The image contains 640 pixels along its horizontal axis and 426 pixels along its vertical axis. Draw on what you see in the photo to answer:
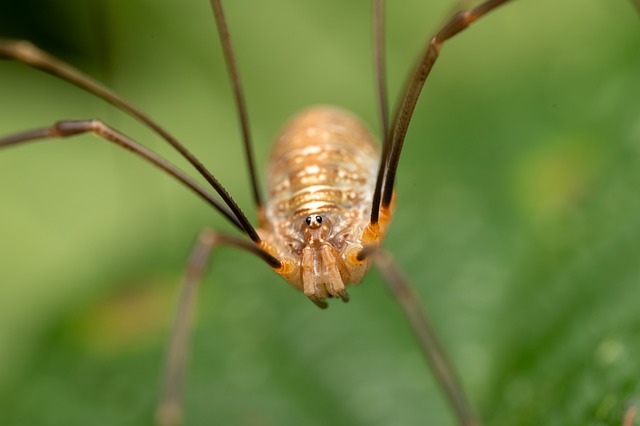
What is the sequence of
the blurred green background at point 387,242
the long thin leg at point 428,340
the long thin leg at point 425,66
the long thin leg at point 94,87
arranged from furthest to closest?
the blurred green background at point 387,242 → the long thin leg at point 428,340 → the long thin leg at point 94,87 → the long thin leg at point 425,66

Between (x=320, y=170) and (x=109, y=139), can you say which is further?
(x=320, y=170)

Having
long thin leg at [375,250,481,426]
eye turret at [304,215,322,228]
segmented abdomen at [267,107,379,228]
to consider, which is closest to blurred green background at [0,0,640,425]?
long thin leg at [375,250,481,426]

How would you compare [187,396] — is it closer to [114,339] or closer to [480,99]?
[114,339]

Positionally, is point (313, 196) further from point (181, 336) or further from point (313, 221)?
point (181, 336)

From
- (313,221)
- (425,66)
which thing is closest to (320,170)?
(313,221)

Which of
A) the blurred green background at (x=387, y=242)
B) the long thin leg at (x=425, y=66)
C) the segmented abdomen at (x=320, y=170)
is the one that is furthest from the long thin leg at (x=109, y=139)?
the blurred green background at (x=387, y=242)

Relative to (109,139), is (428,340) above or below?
below

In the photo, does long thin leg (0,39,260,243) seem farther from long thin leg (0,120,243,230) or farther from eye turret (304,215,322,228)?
eye turret (304,215,322,228)

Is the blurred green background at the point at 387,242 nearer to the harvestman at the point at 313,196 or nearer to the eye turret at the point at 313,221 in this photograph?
the harvestman at the point at 313,196

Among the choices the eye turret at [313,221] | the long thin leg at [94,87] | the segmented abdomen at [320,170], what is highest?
the long thin leg at [94,87]
